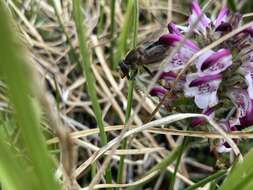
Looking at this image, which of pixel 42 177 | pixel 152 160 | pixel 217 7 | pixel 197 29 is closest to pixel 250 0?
pixel 217 7

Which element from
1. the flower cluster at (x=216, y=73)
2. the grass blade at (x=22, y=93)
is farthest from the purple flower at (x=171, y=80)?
the grass blade at (x=22, y=93)

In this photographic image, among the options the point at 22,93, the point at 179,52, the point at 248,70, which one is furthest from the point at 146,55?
the point at 22,93

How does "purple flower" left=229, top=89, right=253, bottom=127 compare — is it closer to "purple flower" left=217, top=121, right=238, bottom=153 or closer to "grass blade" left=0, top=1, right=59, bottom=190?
"purple flower" left=217, top=121, right=238, bottom=153

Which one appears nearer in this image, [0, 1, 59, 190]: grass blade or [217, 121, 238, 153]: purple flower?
[0, 1, 59, 190]: grass blade

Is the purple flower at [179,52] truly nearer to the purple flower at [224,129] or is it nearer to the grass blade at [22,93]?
the purple flower at [224,129]

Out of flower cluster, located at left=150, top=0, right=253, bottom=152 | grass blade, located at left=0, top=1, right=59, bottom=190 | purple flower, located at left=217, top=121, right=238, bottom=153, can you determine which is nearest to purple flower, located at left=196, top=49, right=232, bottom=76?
flower cluster, located at left=150, top=0, right=253, bottom=152

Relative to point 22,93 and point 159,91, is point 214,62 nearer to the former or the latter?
point 159,91
